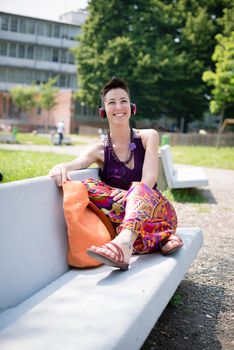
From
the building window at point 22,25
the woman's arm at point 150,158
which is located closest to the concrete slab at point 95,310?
the woman's arm at point 150,158

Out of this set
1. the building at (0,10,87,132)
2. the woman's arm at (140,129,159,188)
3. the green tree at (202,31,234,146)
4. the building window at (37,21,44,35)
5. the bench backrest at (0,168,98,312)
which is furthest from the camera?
the building window at (37,21,44,35)

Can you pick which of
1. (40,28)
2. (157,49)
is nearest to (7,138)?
(157,49)

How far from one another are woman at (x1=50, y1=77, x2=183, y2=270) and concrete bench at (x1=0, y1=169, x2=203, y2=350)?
13 cm

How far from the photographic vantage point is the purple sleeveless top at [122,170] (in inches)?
152

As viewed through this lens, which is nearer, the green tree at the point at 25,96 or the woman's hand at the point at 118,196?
the woman's hand at the point at 118,196

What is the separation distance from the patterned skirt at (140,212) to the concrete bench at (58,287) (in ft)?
0.43

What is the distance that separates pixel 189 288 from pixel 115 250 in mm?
1569

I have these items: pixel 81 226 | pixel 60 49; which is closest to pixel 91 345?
pixel 81 226

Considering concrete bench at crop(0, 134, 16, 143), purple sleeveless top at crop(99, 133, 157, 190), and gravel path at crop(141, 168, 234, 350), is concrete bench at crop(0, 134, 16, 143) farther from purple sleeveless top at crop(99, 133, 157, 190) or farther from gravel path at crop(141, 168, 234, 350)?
purple sleeveless top at crop(99, 133, 157, 190)

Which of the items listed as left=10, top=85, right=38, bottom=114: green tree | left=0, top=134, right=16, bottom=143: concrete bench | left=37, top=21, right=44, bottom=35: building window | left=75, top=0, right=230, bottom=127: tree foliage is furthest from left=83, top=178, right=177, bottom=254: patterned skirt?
left=37, top=21, right=44, bottom=35: building window

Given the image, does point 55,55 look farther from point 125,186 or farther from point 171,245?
point 171,245

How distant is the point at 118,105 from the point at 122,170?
0.51 meters

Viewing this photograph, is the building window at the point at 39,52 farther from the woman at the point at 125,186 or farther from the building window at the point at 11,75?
the woman at the point at 125,186

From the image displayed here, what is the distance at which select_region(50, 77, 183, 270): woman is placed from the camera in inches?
120
